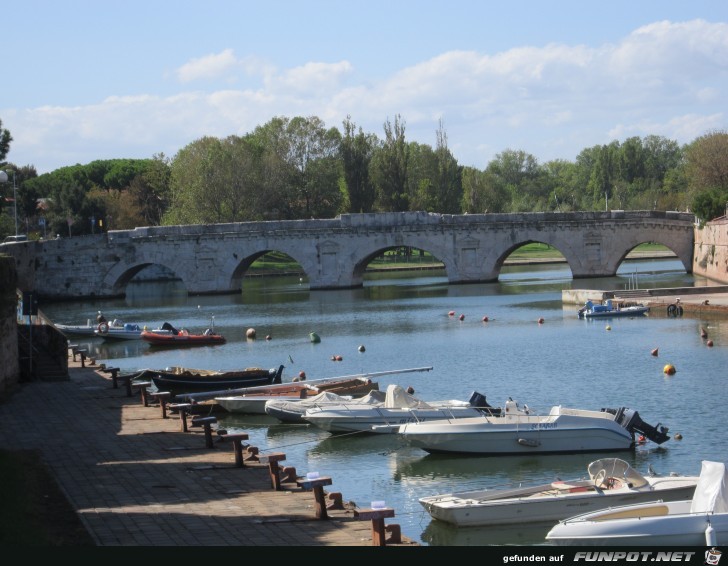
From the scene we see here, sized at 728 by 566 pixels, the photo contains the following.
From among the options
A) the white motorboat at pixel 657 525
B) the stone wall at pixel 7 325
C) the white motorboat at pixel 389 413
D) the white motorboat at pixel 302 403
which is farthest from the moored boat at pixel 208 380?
the white motorboat at pixel 657 525

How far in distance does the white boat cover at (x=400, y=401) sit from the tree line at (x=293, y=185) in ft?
191

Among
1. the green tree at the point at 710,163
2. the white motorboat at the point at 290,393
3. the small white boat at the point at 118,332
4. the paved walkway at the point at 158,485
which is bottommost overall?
the white motorboat at the point at 290,393

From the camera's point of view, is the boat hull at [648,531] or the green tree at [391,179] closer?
the boat hull at [648,531]

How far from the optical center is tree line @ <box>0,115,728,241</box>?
11181cm

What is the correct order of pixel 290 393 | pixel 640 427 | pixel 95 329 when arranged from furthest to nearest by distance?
pixel 95 329, pixel 290 393, pixel 640 427

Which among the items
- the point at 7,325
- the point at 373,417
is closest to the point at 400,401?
the point at 373,417

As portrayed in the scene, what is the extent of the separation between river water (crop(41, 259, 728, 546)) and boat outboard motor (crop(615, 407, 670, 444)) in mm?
332

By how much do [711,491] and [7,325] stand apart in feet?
77.1

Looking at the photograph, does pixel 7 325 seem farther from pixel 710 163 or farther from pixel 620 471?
pixel 710 163

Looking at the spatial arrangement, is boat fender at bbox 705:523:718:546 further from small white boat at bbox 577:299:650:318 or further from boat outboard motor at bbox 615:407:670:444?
small white boat at bbox 577:299:650:318

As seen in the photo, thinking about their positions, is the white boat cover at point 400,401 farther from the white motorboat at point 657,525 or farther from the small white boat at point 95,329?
the small white boat at point 95,329

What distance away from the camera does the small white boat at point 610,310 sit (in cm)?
6141

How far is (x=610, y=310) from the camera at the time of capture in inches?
2431
